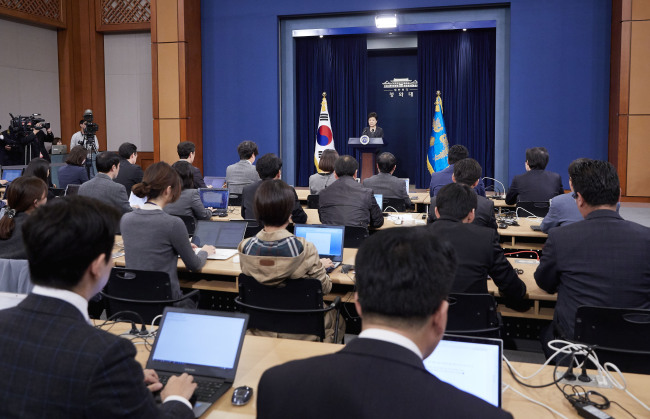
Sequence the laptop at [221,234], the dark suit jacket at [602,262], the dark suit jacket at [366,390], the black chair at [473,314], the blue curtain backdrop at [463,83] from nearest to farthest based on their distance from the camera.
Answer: the dark suit jacket at [366,390] → the dark suit jacket at [602,262] → the black chair at [473,314] → the laptop at [221,234] → the blue curtain backdrop at [463,83]

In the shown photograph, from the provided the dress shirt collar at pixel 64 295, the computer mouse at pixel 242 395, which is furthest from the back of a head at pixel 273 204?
the dress shirt collar at pixel 64 295

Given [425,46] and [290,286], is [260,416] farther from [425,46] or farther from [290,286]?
[425,46]

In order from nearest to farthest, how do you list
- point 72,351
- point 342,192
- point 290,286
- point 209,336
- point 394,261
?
point 394,261 < point 72,351 < point 209,336 < point 290,286 < point 342,192

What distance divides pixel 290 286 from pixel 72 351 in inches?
62.6

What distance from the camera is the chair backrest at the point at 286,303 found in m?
2.76

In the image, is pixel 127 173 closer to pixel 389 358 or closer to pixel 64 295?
pixel 64 295

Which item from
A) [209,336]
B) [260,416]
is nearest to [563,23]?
[209,336]

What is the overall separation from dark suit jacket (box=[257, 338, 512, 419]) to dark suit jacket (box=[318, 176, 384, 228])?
3.64 metres

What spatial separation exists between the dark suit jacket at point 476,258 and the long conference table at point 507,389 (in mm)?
828

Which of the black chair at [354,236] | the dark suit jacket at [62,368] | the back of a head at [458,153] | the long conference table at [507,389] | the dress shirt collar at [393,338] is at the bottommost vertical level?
the long conference table at [507,389]

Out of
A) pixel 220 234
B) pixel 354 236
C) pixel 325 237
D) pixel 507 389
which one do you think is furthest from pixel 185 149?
pixel 507 389

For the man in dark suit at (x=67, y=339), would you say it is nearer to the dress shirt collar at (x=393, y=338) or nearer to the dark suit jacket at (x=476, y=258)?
the dress shirt collar at (x=393, y=338)

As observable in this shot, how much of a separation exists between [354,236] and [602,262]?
2.11m

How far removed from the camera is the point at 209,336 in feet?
6.35
